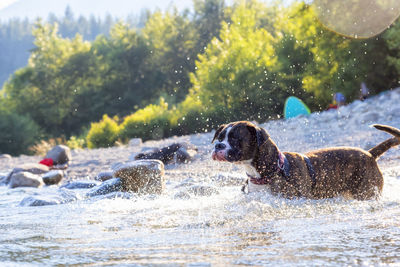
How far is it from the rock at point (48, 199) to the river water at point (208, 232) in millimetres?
320

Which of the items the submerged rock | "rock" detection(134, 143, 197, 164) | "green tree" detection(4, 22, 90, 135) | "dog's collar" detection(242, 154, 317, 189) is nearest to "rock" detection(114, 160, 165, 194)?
the submerged rock

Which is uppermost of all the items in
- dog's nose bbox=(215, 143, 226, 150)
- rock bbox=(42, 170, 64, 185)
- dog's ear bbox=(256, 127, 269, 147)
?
rock bbox=(42, 170, 64, 185)

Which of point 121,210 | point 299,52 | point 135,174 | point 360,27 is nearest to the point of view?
point 121,210

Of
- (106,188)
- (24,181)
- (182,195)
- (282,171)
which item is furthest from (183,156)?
(282,171)

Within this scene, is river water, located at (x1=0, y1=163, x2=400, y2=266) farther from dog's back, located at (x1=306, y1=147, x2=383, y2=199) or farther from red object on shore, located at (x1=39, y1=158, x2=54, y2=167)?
red object on shore, located at (x1=39, y1=158, x2=54, y2=167)

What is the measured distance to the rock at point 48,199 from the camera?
7906mm

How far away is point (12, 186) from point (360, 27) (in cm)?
1844

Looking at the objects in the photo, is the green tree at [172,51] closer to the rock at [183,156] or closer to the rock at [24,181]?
the rock at [183,156]

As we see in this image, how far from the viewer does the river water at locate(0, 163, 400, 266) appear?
3.85 metres

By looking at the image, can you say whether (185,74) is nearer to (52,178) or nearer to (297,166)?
(52,178)

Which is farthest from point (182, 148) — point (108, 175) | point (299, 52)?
point (299, 52)

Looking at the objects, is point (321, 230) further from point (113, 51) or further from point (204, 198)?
point (113, 51)

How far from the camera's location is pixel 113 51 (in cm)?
6234

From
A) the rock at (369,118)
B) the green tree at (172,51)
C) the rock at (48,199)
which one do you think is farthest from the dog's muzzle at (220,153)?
the green tree at (172,51)
